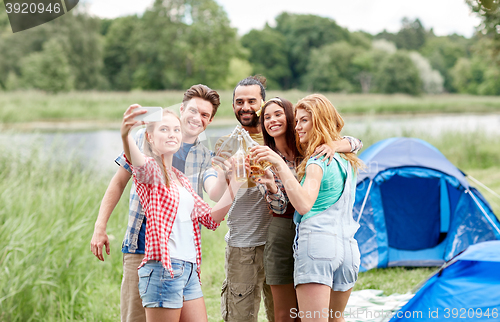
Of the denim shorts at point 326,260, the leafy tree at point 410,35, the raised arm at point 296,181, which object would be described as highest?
the leafy tree at point 410,35

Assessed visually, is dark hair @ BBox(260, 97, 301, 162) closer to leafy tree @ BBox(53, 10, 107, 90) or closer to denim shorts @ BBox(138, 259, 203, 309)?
denim shorts @ BBox(138, 259, 203, 309)

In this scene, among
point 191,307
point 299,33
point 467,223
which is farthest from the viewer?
point 299,33

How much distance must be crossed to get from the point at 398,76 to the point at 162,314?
45423 mm

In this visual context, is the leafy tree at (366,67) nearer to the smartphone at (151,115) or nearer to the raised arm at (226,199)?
the raised arm at (226,199)

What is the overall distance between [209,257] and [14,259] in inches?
74.0

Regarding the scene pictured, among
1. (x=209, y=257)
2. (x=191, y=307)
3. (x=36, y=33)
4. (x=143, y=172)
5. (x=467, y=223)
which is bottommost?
(x=209, y=257)

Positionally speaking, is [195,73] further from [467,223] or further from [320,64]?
[467,223]

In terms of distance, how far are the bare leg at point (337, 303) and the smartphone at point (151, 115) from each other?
106 centimetres

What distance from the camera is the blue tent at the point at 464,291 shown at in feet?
7.07

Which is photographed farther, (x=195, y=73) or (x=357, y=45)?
(x=357, y=45)

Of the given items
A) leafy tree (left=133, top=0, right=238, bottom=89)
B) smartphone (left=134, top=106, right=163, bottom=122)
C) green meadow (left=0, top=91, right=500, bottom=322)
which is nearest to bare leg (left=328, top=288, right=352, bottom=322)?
green meadow (left=0, top=91, right=500, bottom=322)

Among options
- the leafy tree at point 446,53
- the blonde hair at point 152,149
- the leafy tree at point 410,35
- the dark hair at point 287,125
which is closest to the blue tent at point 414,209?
the dark hair at point 287,125

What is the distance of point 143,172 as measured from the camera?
1508 mm

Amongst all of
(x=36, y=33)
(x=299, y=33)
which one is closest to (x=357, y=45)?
(x=299, y=33)
